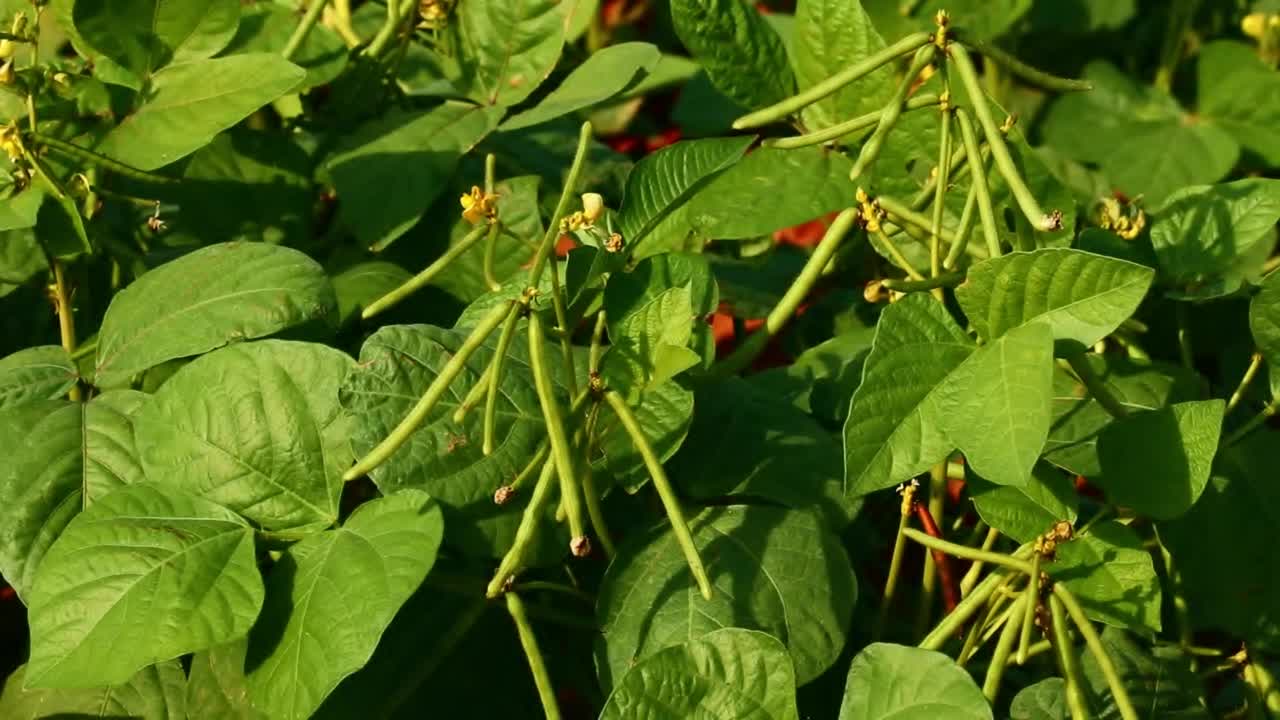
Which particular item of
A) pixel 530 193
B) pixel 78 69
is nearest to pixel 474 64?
pixel 530 193

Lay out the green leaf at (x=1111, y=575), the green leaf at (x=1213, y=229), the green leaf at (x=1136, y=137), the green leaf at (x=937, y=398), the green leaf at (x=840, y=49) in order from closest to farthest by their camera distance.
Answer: the green leaf at (x=937, y=398) < the green leaf at (x=1111, y=575) < the green leaf at (x=1213, y=229) < the green leaf at (x=840, y=49) < the green leaf at (x=1136, y=137)

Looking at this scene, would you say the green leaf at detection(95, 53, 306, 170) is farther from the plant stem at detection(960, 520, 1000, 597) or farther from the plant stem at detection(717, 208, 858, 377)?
the plant stem at detection(960, 520, 1000, 597)

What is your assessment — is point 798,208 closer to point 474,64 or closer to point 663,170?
point 663,170

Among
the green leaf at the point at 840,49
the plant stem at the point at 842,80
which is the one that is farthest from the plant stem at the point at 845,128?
the green leaf at the point at 840,49

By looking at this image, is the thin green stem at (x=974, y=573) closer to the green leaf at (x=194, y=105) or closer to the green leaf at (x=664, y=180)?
the green leaf at (x=664, y=180)

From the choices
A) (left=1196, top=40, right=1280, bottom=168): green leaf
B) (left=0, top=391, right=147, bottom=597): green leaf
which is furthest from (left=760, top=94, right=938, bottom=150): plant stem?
(left=1196, top=40, right=1280, bottom=168): green leaf
